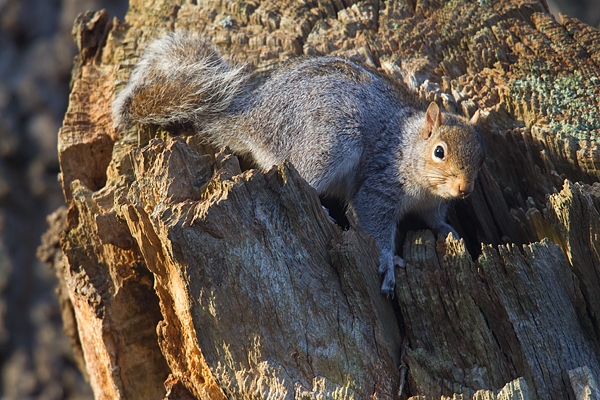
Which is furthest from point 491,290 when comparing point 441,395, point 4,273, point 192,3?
point 4,273

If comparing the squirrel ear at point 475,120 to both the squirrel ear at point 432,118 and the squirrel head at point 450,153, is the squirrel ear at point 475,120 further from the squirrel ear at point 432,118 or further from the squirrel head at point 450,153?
the squirrel ear at point 432,118

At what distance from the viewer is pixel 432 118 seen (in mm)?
2844

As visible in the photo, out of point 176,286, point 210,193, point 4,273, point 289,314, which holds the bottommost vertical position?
point 289,314

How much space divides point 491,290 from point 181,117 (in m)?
1.61

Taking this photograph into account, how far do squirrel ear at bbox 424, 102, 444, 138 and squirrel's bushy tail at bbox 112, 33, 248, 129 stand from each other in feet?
2.92

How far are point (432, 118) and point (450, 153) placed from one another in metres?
0.17

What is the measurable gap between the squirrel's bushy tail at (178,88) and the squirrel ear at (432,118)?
89 cm

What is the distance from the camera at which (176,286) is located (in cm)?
221

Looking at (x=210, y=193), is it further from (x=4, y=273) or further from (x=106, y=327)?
(x=4, y=273)

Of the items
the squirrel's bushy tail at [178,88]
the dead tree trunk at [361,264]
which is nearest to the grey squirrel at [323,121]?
the squirrel's bushy tail at [178,88]

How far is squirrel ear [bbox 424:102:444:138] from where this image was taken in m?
2.79

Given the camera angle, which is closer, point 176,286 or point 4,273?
point 176,286

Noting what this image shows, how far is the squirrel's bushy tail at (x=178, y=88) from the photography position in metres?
2.98

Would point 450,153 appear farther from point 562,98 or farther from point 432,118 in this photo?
point 562,98
